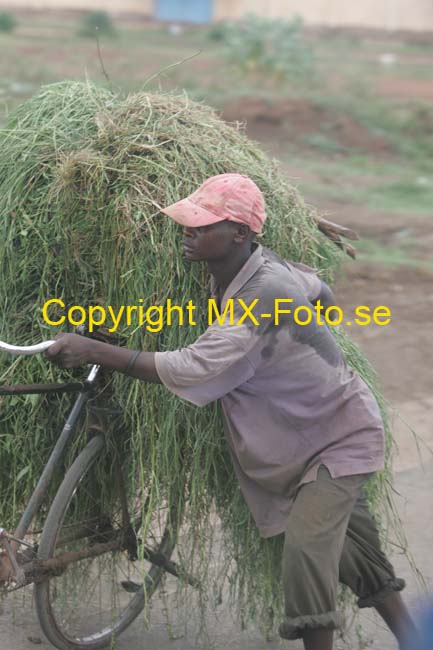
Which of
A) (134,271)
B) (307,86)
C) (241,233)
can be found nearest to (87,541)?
(134,271)

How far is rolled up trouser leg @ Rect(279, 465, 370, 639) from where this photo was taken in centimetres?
288

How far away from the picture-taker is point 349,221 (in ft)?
32.1

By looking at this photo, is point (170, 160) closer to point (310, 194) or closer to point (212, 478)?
point (212, 478)

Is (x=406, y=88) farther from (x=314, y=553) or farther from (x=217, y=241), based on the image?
(x=314, y=553)

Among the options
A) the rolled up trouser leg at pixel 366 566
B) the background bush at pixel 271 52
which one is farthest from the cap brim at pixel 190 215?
the background bush at pixel 271 52

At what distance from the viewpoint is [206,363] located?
8.95 feet

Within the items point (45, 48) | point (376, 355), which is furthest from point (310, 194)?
point (45, 48)

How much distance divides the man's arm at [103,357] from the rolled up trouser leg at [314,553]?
1.85ft

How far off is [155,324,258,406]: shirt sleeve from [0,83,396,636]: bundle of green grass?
0.28 m

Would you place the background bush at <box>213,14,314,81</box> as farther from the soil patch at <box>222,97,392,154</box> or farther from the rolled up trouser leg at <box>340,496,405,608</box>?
the rolled up trouser leg at <box>340,496,405,608</box>

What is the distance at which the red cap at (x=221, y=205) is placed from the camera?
277 cm

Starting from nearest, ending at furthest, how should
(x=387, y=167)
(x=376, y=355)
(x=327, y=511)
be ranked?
1. (x=327, y=511)
2. (x=376, y=355)
3. (x=387, y=167)

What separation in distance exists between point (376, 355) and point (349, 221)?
139 inches

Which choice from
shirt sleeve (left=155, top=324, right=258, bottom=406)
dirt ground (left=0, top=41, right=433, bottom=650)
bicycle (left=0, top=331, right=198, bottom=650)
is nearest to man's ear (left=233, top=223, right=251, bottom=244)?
shirt sleeve (left=155, top=324, right=258, bottom=406)
